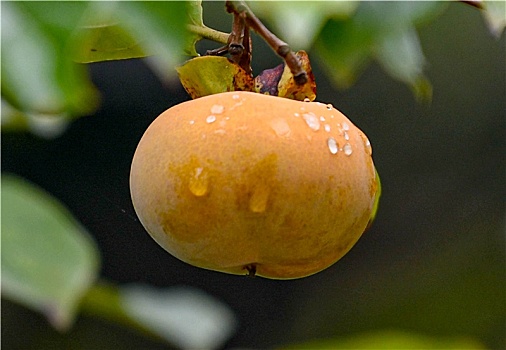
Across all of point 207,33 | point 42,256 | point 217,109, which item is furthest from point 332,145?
point 42,256

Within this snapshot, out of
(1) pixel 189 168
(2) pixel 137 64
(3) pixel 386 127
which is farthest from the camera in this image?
(3) pixel 386 127

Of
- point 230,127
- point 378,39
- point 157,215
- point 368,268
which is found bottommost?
point 368,268

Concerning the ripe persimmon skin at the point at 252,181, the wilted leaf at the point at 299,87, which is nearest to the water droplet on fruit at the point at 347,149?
the ripe persimmon skin at the point at 252,181

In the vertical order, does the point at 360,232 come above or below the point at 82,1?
below

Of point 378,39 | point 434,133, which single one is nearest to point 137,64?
point 434,133

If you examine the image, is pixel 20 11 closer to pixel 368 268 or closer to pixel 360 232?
pixel 360 232

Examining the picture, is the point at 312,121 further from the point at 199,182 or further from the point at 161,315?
the point at 161,315

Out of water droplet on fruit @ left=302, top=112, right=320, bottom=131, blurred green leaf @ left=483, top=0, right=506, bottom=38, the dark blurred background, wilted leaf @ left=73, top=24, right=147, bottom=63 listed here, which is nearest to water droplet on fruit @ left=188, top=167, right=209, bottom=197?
water droplet on fruit @ left=302, top=112, right=320, bottom=131
